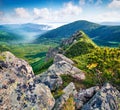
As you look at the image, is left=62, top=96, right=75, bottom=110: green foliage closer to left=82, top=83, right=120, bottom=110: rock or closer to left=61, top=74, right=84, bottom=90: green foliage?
left=82, top=83, right=120, bottom=110: rock

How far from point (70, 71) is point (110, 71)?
865 inches

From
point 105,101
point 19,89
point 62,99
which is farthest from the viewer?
point 62,99

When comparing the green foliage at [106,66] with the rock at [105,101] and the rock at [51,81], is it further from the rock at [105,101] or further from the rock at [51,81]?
the rock at [105,101]

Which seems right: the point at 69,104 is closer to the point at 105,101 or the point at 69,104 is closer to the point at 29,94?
the point at 105,101

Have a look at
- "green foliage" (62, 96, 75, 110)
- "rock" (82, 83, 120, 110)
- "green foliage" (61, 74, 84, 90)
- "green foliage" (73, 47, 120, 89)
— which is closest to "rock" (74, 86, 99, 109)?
"green foliage" (62, 96, 75, 110)

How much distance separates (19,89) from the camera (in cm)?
4706

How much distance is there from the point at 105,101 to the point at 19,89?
18506 mm

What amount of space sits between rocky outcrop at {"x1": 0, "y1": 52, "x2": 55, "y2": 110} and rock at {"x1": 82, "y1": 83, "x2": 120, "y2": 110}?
8.46 metres

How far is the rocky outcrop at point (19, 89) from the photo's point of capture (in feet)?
147

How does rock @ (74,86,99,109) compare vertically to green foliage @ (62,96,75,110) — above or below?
below

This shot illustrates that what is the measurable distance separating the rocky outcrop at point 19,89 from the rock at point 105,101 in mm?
8464

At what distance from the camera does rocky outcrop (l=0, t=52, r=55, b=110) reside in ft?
147

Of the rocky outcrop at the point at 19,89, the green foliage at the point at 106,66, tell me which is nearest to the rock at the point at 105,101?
the rocky outcrop at the point at 19,89

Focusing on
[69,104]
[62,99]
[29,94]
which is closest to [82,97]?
[69,104]
